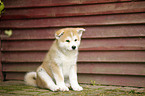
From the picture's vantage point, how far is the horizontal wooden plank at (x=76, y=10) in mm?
3926

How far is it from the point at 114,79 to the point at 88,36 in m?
1.04

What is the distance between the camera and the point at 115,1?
4000mm

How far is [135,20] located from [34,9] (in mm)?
2199

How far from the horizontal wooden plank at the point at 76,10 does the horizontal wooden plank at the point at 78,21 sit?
0.09 metres

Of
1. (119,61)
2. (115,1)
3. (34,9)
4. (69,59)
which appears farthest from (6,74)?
(115,1)

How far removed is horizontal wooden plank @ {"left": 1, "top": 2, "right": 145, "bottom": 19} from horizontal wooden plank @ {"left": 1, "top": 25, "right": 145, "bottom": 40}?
0.31 metres

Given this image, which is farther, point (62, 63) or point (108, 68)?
point (108, 68)

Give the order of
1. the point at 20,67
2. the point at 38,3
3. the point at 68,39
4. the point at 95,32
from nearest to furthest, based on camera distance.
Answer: the point at 68,39 < the point at 95,32 < the point at 38,3 < the point at 20,67

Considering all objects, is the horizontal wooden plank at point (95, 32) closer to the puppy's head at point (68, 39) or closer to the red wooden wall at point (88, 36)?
the red wooden wall at point (88, 36)

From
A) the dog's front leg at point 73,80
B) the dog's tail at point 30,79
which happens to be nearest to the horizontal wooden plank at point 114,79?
the dog's front leg at point 73,80

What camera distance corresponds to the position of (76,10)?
14.0 ft

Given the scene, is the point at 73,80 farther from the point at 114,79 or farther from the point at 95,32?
the point at 95,32

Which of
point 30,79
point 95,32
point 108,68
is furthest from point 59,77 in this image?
point 95,32

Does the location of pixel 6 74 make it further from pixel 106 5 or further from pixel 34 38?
pixel 106 5
